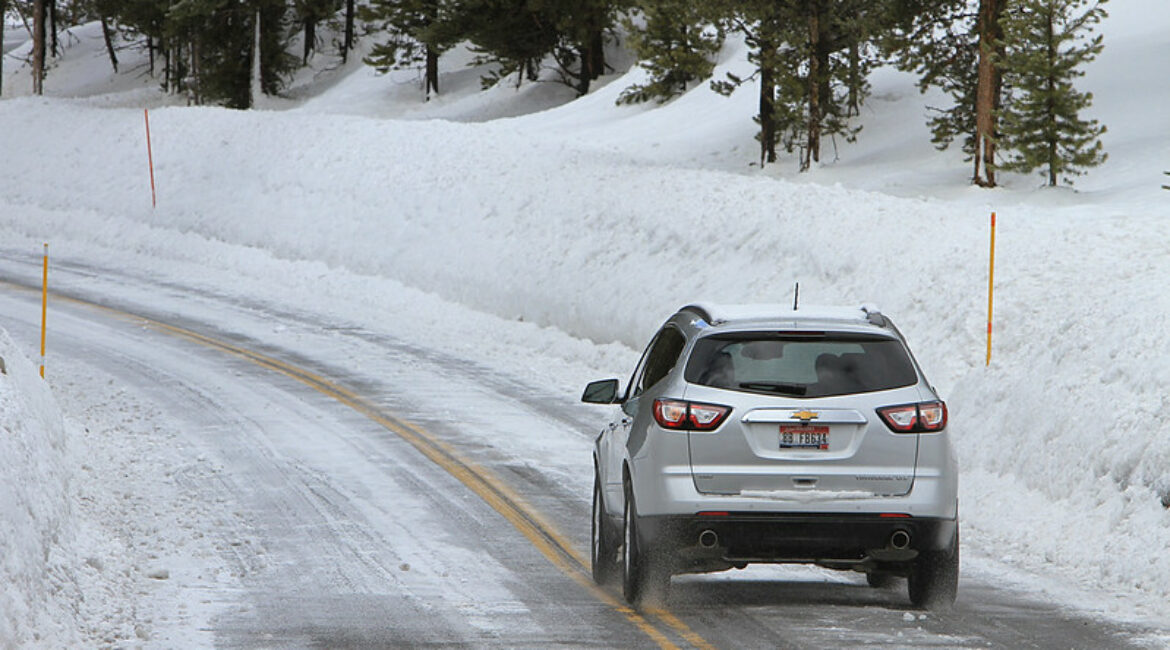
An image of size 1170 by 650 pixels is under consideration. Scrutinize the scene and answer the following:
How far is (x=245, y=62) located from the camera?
65625 mm

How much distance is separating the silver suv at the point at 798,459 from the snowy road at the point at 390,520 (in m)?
0.48

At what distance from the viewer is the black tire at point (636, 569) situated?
9.09 meters

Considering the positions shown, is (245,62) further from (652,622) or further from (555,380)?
(652,622)

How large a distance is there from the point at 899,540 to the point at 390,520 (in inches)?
203

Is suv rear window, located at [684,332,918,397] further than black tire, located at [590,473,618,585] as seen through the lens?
No

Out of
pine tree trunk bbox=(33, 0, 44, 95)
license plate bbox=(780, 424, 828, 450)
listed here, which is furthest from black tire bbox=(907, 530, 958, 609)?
pine tree trunk bbox=(33, 0, 44, 95)

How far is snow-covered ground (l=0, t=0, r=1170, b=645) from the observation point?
40.7 feet

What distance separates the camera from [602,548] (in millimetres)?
10273

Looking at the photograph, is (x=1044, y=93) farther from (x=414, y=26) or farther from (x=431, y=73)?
(x=431, y=73)

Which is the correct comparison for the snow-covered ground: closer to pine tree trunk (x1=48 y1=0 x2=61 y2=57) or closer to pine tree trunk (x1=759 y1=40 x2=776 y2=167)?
pine tree trunk (x1=759 y1=40 x2=776 y2=167)

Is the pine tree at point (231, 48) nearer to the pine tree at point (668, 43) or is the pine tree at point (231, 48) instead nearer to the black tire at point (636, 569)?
the pine tree at point (668, 43)

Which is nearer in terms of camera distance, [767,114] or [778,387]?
[778,387]

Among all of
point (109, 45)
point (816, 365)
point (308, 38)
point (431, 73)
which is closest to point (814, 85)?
point (816, 365)

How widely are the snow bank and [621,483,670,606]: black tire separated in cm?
312
